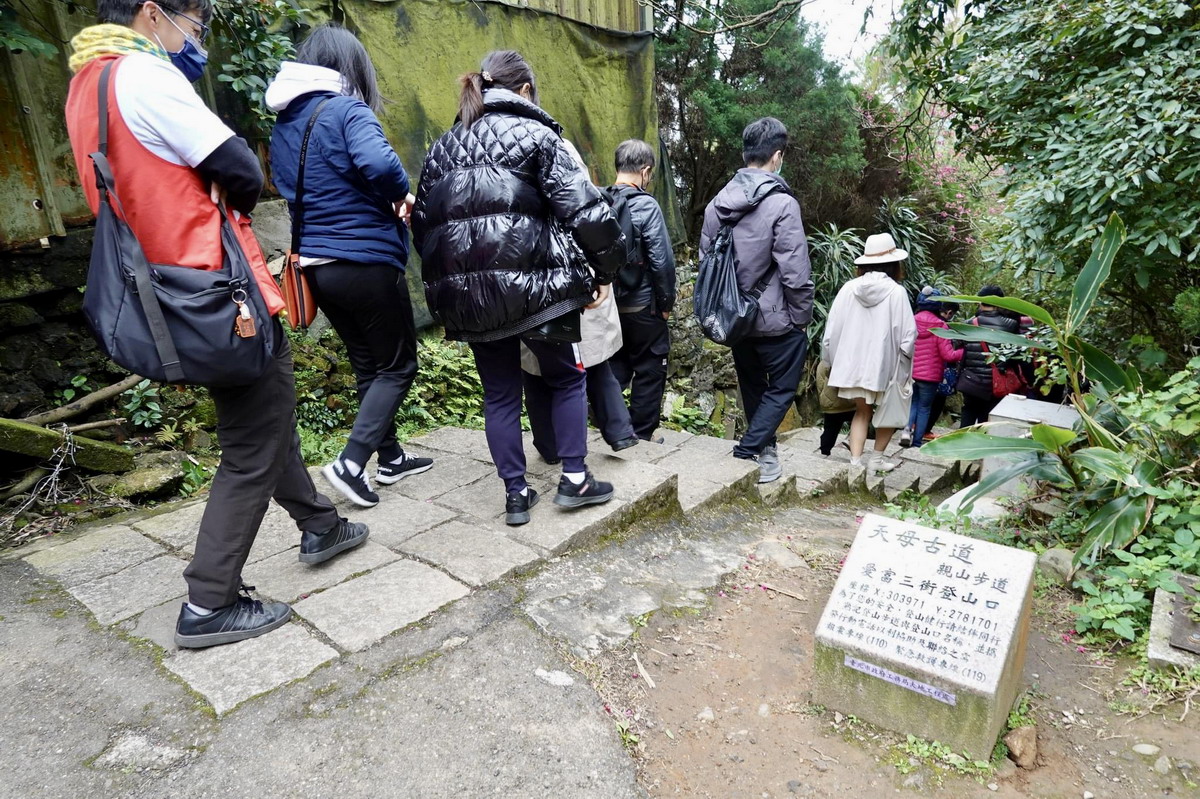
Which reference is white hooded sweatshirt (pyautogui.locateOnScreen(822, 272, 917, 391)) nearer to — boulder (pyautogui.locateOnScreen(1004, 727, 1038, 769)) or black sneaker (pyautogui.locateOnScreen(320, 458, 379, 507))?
boulder (pyautogui.locateOnScreen(1004, 727, 1038, 769))

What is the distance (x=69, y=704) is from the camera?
1920 millimetres

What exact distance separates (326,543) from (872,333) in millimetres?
3849

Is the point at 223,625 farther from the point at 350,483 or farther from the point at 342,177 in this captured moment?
the point at 342,177

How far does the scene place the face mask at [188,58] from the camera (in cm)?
201

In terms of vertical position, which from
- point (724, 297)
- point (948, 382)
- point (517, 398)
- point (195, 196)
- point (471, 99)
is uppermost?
point (471, 99)

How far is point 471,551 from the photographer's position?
2.69 meters

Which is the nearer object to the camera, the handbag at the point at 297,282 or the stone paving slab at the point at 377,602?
the stone paving slab at the point at 377,602

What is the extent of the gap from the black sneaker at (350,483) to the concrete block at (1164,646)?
116 inches

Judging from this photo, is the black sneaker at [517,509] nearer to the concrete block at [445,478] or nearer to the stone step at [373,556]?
the stone step at [373,556]

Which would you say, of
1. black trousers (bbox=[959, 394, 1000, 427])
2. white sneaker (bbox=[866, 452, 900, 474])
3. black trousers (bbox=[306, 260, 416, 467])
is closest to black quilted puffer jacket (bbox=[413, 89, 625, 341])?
black trousers (bbox=[306, 260, 416, 467])

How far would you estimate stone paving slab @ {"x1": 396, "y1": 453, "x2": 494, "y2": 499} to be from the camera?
3.34 meters

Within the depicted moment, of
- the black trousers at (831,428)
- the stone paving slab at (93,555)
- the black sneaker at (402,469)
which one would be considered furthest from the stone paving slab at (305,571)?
the black trousers at (831,428)

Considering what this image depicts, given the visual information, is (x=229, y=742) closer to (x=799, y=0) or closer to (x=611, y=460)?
(x=611, y=460)

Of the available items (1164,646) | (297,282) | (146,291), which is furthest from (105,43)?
(1164,646)
